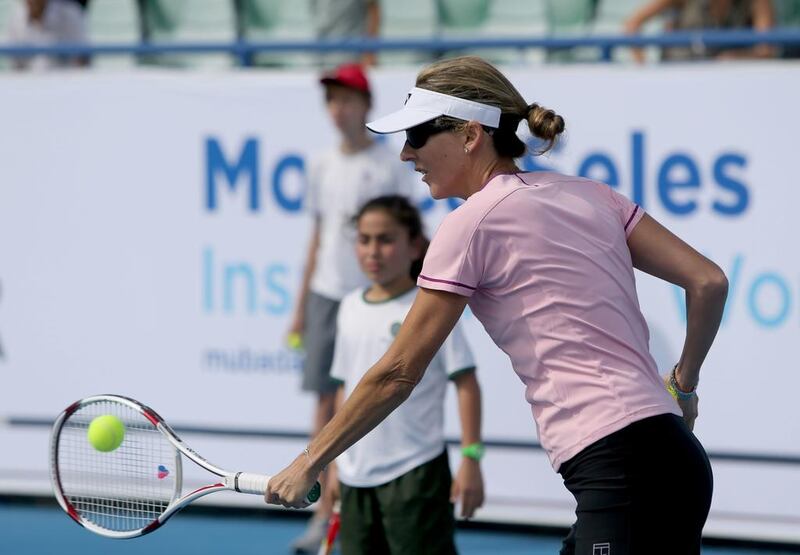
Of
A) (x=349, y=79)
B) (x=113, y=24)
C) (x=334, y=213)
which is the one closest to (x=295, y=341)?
(x=334, y=213)

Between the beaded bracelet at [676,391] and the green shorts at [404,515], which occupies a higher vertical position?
the beaded bracelet at [676,391]

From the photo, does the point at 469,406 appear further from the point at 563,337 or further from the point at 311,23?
the point at 311,23

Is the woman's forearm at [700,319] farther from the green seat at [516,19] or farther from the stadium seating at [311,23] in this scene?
the green seat at [516,19]

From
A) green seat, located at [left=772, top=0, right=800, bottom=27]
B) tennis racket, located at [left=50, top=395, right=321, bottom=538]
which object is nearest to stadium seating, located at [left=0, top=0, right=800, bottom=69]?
green seat, located at [left=772, top=0, right=800, bottom=27]

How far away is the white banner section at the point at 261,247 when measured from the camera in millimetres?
5438

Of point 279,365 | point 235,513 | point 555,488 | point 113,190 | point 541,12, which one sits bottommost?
point 235,513

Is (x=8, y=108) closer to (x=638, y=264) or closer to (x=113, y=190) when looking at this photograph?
(x=113, y=190)

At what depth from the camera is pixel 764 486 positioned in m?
5.51

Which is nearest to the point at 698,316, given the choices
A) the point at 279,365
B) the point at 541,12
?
the point at 279,365

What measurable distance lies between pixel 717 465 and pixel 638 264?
9.91 feet

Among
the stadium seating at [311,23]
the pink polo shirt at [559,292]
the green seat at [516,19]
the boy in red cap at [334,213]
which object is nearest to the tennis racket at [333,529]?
the boy in red cap at [334,213]

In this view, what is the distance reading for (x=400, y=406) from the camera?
3.89 metres

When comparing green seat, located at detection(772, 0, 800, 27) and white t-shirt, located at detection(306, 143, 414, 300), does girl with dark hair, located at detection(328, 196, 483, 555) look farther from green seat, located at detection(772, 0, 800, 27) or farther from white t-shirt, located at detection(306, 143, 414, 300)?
green seat, located at detection(772, 0, 800, 27)

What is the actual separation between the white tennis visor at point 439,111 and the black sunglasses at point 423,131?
20 millimetres
